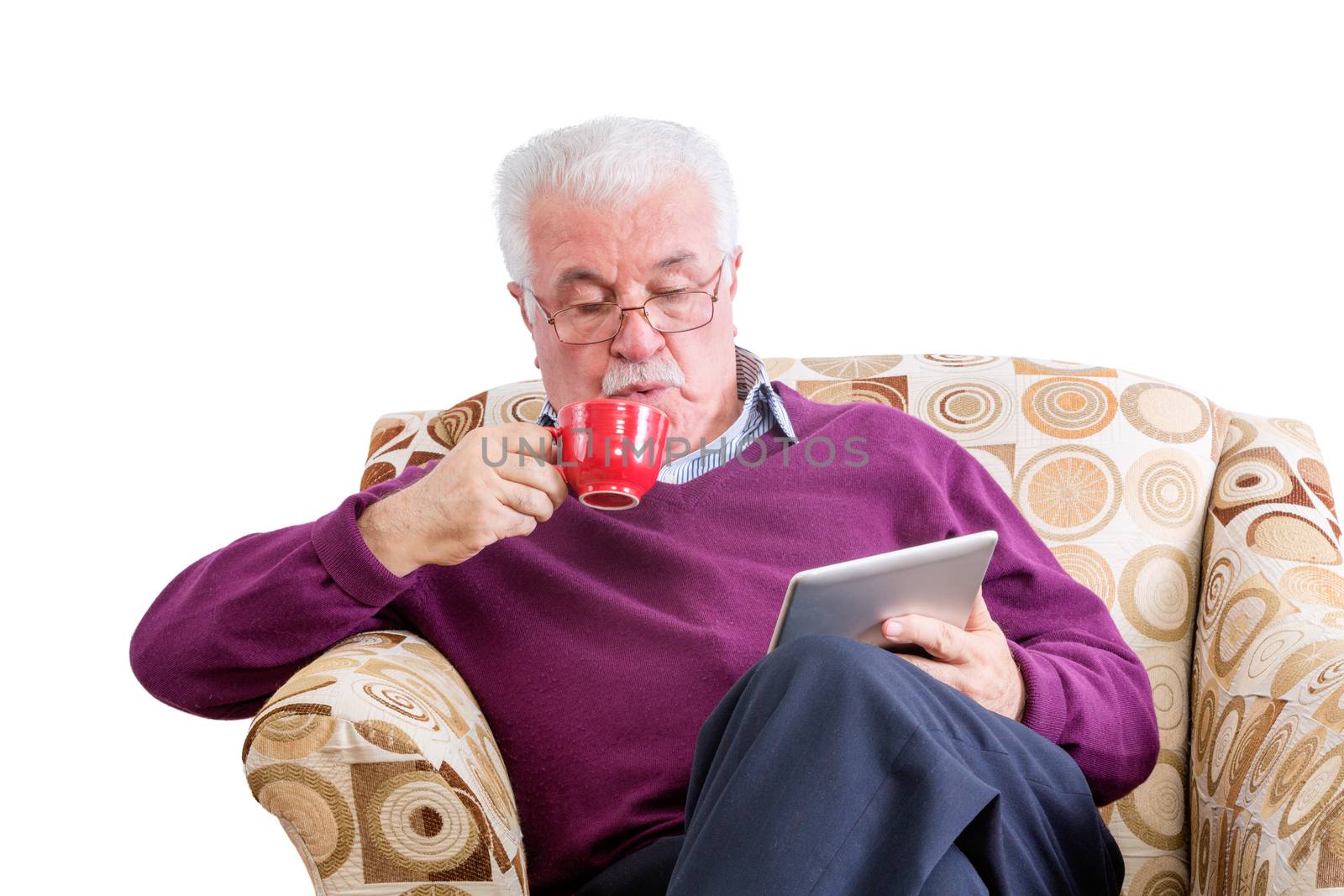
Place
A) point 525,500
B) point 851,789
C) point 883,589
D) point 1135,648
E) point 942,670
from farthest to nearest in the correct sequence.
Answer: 1. point 1135,648
2. point 525,500
3. point 942,670
4. point 883,589
5. point 851,789

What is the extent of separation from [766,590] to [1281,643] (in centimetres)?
73

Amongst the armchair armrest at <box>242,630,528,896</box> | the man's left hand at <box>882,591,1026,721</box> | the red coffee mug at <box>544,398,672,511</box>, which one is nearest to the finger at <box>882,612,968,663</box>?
the man's left hand at <box>882,591,1026,721</box>

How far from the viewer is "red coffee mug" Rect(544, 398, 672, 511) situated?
67.0 inches

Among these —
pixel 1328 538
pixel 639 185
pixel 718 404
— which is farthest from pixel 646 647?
pixel 1328 538

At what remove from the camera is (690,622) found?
6.24 feet

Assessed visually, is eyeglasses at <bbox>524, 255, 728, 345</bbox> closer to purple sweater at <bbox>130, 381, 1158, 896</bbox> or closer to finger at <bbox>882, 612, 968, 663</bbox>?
purple sweater at <bbox>130, 381, 1158, 896</bbox>

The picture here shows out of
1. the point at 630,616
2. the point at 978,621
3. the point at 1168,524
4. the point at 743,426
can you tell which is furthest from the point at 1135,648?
the point at 630,616

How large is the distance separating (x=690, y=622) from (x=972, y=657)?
42cm

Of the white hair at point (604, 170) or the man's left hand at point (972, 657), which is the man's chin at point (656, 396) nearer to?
the white hair at point (604, 170)

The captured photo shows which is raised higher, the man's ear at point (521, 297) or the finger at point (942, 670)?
the man's ear at point (521, 297)

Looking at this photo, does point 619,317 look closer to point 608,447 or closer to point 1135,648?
point 608,447

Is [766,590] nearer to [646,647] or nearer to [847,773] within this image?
[646,647]

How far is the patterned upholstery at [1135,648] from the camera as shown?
1.51 meters

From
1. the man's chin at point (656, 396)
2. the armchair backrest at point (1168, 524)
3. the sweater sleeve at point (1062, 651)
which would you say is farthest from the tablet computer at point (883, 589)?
the man's chin at point (656, 396)
